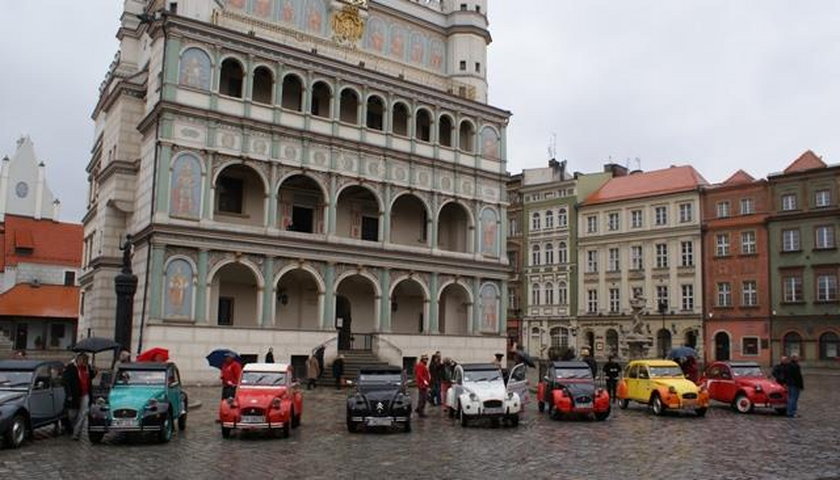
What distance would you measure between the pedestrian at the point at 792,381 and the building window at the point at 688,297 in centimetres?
3771

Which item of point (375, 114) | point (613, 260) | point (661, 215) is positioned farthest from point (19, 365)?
point (613, 260)

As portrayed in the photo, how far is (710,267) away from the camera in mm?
59281

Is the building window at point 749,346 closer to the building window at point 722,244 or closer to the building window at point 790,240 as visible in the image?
the building window at point 722,244

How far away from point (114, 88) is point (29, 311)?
2834 cm

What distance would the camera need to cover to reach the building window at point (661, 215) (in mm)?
62031

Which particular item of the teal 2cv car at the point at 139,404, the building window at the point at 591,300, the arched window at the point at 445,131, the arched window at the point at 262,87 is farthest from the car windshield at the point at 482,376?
the building window at the point at 591,300

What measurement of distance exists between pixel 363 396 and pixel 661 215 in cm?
4768

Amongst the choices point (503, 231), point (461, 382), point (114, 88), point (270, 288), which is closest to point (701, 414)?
point (461, 382)

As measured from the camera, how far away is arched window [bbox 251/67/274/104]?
39.4 meters

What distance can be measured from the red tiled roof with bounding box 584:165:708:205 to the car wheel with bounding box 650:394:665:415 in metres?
39.9

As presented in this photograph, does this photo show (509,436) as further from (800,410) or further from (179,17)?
(179,17)

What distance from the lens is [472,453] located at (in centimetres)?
1571

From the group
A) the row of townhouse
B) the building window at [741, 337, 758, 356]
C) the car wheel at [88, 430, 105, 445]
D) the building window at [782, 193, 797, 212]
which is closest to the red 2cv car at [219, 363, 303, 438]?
the car wheel at [88, 430, 105, 445]

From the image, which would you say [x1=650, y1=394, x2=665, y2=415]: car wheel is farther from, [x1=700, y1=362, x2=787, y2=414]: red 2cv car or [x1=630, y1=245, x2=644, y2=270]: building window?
[x1=630, y1=245, x2=644, y2=270]: building window
